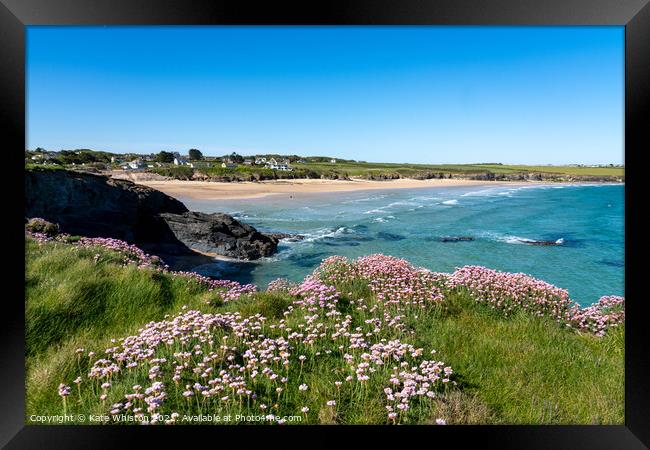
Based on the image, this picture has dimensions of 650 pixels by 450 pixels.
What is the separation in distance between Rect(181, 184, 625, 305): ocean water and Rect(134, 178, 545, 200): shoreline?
99mm

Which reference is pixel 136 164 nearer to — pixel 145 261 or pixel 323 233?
pixel 145 261

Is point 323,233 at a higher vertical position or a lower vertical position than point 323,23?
lower

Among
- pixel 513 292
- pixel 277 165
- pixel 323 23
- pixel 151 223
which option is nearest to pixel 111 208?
pixel 151 223

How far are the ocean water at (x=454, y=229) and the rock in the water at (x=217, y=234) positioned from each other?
130 millimetres

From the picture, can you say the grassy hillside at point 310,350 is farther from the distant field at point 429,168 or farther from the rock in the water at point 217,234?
the distant field at point 429,168

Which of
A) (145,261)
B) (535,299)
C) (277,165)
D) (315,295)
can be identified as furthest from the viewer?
(277,165)

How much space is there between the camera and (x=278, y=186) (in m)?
6.14

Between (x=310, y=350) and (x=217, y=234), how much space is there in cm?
255

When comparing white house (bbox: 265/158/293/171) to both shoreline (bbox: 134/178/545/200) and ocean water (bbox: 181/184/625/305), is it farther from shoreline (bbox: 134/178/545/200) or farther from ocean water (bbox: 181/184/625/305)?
ocean water (bbox: 181/184/625/305)

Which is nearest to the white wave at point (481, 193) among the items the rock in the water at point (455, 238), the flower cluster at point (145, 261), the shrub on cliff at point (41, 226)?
the rock in the water at point (455, 238)

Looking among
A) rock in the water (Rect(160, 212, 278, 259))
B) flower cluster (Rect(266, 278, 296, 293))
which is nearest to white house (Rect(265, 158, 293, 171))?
rock in the water (Rect(160, 212, 278, 259))

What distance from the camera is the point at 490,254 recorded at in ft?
18.9
